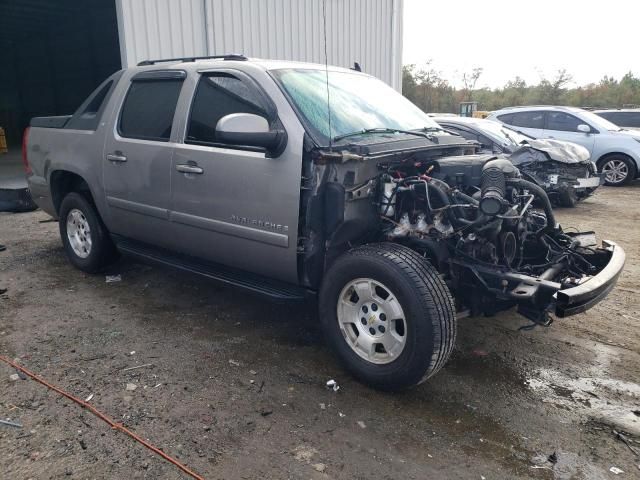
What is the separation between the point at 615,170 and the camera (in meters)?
11.6

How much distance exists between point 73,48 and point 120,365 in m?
18.6

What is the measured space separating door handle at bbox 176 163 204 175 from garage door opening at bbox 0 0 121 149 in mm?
12207

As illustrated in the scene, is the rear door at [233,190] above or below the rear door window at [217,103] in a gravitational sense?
below

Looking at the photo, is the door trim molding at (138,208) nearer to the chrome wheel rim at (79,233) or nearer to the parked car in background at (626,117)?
the chrome wheel rim at (79,233)

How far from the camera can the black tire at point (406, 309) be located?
9.53 feet

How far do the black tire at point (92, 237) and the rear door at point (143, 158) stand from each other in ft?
1.09

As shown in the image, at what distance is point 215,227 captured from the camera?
3.87 meters

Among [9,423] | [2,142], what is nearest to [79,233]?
[9,423]

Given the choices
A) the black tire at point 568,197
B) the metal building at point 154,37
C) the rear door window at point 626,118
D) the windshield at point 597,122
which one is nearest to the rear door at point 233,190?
the metal building at point 154,37

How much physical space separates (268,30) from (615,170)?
7.96 meters

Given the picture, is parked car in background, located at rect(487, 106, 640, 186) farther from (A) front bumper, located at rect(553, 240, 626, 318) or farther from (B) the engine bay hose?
(A) front bumper, located at rect(553, 240, 626, 318)

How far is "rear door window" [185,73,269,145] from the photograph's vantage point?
3656 mm

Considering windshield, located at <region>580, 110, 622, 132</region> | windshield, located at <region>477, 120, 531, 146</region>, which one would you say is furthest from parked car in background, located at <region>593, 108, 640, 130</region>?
windshield, located at <region>477, 120, 531, 146</region>

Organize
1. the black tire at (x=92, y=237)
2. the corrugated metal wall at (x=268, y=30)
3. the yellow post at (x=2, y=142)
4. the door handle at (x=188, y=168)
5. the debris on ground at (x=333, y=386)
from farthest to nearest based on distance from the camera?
the yellow post at (x=2, y=142)
the corrugated metal wall at (x=268, y=30)
the black tire at (x=92, y=237)
the door handle at (x=188, y=168)
the debris on ground at (x=333, y=386)
